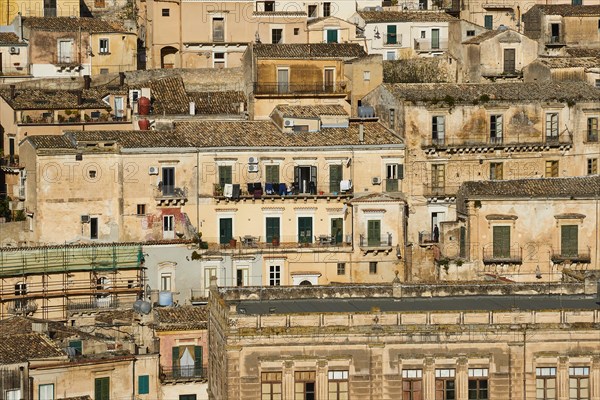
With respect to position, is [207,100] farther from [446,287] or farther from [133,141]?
[446,287]

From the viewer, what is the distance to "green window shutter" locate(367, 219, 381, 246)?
101125 millimetres

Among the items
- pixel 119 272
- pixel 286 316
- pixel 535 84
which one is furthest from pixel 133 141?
pixel 286 316

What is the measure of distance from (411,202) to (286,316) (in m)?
30.8

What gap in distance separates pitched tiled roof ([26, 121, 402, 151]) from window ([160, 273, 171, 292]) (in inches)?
236

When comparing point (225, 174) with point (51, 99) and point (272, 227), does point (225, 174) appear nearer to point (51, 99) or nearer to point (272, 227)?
point (272, 227)

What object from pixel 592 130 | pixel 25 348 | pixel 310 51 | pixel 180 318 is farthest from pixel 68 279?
pixel 592 130

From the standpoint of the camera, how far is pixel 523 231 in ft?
321

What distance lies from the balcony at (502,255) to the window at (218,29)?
2632 centimetres

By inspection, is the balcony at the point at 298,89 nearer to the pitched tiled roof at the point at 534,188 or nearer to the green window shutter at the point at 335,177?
the green window shutter at the point at 335,177

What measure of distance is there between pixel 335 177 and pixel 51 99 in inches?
589

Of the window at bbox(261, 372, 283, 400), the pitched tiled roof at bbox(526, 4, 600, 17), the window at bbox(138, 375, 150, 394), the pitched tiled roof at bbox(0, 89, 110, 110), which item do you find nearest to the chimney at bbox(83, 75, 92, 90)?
the pitched tiled roof at bbox(0, 89, 110, 110)

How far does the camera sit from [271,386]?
73062 millimetres

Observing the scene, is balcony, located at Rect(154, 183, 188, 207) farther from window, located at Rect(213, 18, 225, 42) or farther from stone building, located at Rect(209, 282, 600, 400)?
stone building, located at Rect(209, 282, 600, 400)

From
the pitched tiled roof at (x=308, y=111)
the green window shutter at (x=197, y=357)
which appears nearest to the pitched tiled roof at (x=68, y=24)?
the pitched tiled roof at (x=308, y=111)
